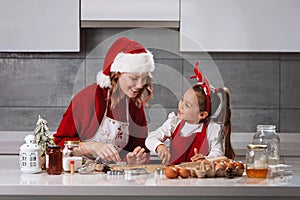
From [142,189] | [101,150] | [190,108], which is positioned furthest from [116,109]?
[142,189]

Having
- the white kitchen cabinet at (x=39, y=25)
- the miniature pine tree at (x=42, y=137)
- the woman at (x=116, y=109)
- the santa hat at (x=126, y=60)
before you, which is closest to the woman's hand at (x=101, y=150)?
the woman at (x=116, y=109)

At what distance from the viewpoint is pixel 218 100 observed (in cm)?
219

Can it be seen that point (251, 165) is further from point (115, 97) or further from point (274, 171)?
point (115, 97)

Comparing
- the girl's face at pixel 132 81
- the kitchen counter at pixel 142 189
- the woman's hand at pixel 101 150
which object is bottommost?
the kitchen counter at pixel 142 189

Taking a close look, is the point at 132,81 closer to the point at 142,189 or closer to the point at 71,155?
the point at 71,155

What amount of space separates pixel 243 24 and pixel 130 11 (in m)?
0.68

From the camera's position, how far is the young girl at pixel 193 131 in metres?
2.15

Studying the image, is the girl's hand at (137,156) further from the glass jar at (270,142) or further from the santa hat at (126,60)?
the glass jar at (270,142)

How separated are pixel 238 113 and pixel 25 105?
1.38m

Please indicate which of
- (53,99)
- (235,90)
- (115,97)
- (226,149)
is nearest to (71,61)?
(53,99)

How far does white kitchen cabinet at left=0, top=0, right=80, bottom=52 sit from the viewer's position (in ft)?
11.3

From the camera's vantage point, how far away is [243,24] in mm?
3451

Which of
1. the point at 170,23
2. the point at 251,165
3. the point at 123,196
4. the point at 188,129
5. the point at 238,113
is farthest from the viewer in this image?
the point at 238,113

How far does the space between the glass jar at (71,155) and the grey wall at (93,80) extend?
5.41ft
